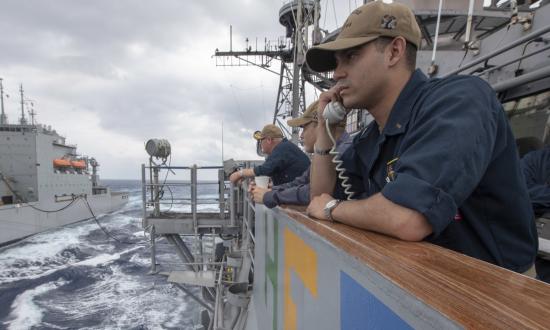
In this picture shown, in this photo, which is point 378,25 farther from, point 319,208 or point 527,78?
point 527,78

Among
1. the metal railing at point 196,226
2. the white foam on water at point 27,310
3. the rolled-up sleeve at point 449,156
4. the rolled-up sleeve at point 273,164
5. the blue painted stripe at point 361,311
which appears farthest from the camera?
the white foam on water at point 27,310

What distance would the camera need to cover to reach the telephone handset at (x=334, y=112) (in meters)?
1.69

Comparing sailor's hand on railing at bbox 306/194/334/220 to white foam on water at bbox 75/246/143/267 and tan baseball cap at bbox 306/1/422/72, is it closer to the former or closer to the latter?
tan baseball cap at bbox 306/1/422/72

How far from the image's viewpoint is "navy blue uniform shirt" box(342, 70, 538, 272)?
87cm

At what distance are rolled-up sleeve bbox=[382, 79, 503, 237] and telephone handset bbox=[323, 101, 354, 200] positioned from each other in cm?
70

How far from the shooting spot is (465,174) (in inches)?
34.2

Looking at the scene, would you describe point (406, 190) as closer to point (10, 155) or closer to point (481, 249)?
point (481, 249)

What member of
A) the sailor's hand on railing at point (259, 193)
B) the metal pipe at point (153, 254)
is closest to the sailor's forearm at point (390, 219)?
the sailor's hand on railing at point (259, 193)

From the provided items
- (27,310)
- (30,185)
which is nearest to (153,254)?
(27,310)

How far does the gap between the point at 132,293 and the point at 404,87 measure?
15217 mm

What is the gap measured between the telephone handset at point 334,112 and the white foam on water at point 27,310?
1354 centimetres

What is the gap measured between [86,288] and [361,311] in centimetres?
1664

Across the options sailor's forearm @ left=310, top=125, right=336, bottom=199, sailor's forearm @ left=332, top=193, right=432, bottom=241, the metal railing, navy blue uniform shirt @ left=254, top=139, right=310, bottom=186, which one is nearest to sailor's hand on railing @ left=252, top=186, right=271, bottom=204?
sailor's forearm @ left=310, top=125, right=336, bottom=199

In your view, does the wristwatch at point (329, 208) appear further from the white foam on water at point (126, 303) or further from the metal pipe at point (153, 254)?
the white foam on water at point (126, 303)
